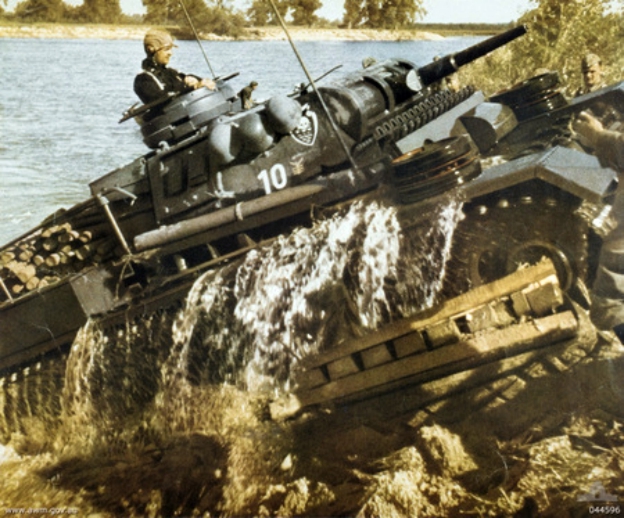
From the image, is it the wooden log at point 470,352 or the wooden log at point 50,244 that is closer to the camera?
the wooden log at point 470,352

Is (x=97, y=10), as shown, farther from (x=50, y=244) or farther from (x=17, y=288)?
(x=17, y=288)

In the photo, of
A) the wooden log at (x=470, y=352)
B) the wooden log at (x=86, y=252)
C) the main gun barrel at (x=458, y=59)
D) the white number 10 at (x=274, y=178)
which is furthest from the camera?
the wooden log at (x=86, y=252)

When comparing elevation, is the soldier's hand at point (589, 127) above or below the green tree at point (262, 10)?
below

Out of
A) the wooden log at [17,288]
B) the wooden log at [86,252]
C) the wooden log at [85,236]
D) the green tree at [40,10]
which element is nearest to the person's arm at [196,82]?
the green tree at [40,10]

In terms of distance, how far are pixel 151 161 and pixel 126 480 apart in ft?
11.0

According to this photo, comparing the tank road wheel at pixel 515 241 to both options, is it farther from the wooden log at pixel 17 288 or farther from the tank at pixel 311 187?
the wooden log at pixel 17 288

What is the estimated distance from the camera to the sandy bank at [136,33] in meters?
6.04

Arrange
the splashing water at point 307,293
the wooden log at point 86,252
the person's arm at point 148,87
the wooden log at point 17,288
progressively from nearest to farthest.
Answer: the splashing water at point 307,293, the person's arm at point 148,87, the wooden log at point 86,252, the wooden log at point 17,288

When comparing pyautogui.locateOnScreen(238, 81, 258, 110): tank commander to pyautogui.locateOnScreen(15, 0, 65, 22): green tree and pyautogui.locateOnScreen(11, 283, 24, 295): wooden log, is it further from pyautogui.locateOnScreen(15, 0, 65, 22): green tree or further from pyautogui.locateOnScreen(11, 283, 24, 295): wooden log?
pyautogui.locateOnScreen(11, 283, 24, 295): wooden log

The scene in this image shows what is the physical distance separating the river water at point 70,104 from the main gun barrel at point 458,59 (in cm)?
154

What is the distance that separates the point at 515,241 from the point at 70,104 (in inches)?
342

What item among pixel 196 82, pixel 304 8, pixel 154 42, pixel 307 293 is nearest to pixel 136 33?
pixel 154 42

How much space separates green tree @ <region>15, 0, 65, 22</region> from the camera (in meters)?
5.64

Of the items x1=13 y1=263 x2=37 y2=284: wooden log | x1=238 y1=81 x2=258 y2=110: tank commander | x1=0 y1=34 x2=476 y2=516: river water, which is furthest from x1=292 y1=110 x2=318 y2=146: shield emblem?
x1=13 y1=263 x2=37 y2=284: wooden log
